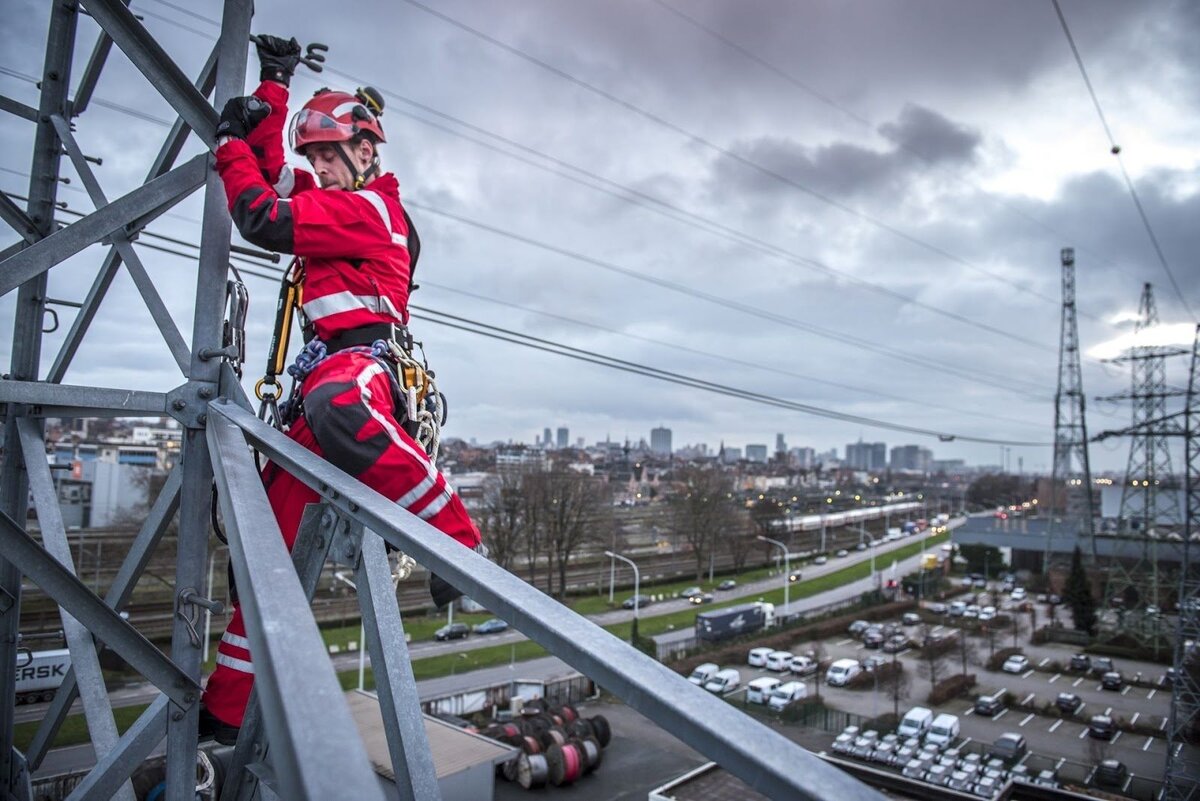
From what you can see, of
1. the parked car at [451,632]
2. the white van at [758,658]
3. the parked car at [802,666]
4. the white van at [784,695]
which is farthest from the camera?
the white van at [758,658]

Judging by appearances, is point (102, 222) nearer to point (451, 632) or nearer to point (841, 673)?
point (451, 632)

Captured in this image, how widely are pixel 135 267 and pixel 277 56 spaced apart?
1011mm

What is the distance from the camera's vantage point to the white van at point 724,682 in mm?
26606

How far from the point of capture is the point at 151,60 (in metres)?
2.73

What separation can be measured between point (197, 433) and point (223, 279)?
0.56m

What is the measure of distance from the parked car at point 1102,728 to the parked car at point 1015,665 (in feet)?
22.0

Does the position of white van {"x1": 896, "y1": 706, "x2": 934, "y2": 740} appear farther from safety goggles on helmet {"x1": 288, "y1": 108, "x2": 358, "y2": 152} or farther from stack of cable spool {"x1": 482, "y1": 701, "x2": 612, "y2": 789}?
safety goggles on helmet {"x1": 288, "y1": 108, "x2": 358, "y2": 152}

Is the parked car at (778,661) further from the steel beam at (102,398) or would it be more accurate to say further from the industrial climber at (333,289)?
the steel beam at (102,398)

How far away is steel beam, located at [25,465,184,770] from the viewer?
9.05 feet

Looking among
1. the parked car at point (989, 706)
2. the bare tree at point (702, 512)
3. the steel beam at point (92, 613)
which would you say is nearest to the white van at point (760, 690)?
the parked car at point (989, 706)

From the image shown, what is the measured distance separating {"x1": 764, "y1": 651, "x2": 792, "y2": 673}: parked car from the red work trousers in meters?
30.3

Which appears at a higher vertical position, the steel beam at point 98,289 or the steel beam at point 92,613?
the steel beam at point 98,289

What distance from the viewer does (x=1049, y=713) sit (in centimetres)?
2748

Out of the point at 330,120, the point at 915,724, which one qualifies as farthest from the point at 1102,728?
the point at 330,120
